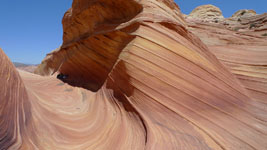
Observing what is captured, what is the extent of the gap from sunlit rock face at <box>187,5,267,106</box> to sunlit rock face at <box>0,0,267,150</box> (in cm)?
35

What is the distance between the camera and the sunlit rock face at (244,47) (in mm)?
3180

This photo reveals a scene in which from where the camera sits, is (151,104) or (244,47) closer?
(151,104)

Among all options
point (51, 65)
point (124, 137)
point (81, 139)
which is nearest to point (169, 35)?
point (124, 137)

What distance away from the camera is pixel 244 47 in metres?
4.04

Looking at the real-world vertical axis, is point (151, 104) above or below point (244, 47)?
below

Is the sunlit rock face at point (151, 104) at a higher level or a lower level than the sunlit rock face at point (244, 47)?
lower

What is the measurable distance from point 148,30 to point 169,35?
1.66 ft

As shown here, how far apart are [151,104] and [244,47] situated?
12.2 ft

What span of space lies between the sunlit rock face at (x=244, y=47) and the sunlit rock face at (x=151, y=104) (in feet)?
1.14

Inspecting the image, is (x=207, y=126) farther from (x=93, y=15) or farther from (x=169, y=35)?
(x=93, y=15)

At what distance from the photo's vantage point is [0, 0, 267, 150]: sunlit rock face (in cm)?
203

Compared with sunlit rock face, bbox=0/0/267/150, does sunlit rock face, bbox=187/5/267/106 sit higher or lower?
higher

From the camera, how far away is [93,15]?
4602 millimetres

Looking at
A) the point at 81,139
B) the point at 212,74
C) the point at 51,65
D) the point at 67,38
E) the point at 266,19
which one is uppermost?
the point at 266,19
